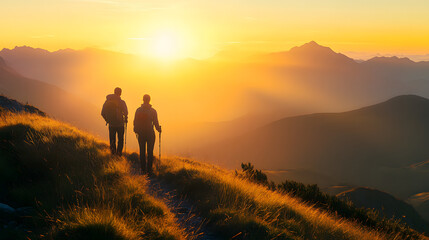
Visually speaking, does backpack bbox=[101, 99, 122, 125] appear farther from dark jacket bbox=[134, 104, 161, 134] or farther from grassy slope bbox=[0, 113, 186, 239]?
grassy slope bbox=[0, 113, 186, 239]

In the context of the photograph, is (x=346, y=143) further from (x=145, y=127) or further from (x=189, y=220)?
(x=189, y=220)

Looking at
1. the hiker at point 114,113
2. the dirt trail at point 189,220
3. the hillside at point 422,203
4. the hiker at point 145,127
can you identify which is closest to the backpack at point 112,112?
the hiker at point 114,113

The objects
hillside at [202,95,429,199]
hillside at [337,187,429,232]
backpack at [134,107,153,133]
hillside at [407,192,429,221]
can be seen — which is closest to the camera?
backpack at [134,107,153,133]

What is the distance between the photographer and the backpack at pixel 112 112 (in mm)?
10867

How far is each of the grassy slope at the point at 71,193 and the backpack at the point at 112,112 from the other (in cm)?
203

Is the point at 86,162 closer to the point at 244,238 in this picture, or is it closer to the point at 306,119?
the point at 244,238

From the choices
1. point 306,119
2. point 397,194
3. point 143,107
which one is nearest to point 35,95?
point 306,119

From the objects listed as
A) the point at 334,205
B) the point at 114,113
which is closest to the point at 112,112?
the point at 114,113

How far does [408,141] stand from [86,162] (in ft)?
627

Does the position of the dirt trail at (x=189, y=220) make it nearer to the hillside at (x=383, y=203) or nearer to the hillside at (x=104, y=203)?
the hillside at (x=104, y=203)

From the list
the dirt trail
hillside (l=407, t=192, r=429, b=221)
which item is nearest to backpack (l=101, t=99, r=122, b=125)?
the dirt trail

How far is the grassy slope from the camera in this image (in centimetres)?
409

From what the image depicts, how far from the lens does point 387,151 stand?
155 meters

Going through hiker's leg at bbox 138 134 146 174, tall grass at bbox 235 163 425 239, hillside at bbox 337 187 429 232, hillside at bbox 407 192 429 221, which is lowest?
hillside at bbox 407 192 429 221
